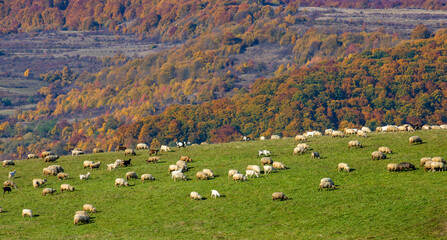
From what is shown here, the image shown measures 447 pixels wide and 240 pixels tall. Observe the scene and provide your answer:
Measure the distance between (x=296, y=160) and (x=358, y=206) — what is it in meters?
14.5

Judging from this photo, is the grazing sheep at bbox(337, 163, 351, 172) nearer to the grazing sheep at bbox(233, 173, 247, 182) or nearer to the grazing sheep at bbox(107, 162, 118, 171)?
the grazing sheep at bbox(233, 173, 247, 182)

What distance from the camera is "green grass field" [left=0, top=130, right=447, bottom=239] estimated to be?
32969mm

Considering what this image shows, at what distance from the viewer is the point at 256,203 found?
3847 cm

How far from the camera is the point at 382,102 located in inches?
7303

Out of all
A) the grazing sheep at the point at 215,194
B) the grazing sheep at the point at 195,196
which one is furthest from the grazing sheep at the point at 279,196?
the grazing sheep at the point at 195,196

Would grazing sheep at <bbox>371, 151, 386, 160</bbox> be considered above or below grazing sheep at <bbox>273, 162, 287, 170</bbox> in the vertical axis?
above

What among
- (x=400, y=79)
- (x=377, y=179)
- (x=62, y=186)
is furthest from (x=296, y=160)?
(x=400, y=79)

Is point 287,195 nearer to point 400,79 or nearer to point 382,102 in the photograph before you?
point 382,102

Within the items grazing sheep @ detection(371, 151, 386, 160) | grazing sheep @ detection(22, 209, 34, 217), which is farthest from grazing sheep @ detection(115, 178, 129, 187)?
grazing sheep @ detection(371, 151, 386, 160)

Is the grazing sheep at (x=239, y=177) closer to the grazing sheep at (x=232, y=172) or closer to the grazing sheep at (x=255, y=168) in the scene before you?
the grazing sheep at (x=232, y=172)

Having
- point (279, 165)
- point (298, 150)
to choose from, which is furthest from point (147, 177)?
point (298, 150)

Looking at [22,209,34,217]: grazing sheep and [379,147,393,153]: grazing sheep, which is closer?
[22,209,34,217]: grazing sheep

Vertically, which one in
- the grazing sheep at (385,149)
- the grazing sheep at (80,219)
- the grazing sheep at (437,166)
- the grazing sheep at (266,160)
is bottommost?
the grazing sheep at (266,160)

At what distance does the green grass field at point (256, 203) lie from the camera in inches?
1298
